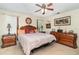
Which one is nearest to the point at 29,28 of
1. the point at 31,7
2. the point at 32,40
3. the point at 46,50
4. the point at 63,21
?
the point at 32,40

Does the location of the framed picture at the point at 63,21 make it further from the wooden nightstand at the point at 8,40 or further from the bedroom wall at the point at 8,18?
the wooden nightstand at the point at 8,40

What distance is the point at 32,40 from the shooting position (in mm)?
1596

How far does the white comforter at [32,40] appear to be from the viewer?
1567 millimetres

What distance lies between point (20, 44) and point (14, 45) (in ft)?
0.38

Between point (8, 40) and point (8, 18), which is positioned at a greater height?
point (8, 18)

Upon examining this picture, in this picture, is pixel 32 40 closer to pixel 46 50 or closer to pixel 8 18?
pixel 46 50

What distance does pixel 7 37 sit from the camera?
1609 millimetres

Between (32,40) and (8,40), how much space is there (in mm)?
465

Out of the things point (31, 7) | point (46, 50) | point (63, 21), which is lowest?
point (46, 50)

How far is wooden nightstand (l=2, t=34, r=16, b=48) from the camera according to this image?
5.12ft

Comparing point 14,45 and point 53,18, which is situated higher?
point 53,18

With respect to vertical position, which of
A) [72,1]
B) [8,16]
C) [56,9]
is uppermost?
[72,1]
